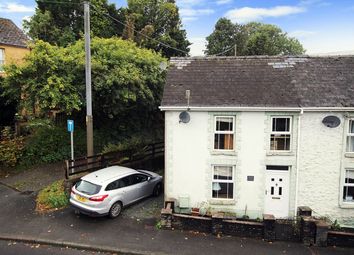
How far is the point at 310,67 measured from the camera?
13.5 meters

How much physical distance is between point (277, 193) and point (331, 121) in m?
3.62

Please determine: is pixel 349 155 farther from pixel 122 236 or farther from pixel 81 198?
pixel 81 198

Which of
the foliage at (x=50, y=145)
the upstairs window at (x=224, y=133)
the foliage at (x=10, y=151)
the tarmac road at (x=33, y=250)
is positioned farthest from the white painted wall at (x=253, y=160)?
the foliage at (x=10, y=151)

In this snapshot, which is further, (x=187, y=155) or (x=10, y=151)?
(x=10, y=151)

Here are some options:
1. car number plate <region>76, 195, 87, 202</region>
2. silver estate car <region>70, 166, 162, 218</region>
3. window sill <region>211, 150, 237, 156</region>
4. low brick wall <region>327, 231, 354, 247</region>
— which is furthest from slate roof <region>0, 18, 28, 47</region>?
low brick wall <region>327, 231, 354, 247</region>

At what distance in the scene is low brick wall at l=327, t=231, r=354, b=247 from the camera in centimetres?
1042

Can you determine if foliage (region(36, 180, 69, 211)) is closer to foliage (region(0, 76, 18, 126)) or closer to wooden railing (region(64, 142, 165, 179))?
wooden railing (region(64, 142, 165, 179))

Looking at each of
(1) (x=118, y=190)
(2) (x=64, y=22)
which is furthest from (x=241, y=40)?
(1) (x=118, y=190)

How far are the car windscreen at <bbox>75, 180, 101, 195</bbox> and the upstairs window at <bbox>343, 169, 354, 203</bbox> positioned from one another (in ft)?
32.9

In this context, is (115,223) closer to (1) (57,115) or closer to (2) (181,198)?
(2) (181,198)

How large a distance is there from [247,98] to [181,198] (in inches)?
200

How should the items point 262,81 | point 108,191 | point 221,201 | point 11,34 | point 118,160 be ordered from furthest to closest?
point 11,34 < point 118,160 < point 262,81 < point 221,201 < point 108,191

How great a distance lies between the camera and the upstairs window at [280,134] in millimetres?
12242

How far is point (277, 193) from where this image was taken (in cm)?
1252
